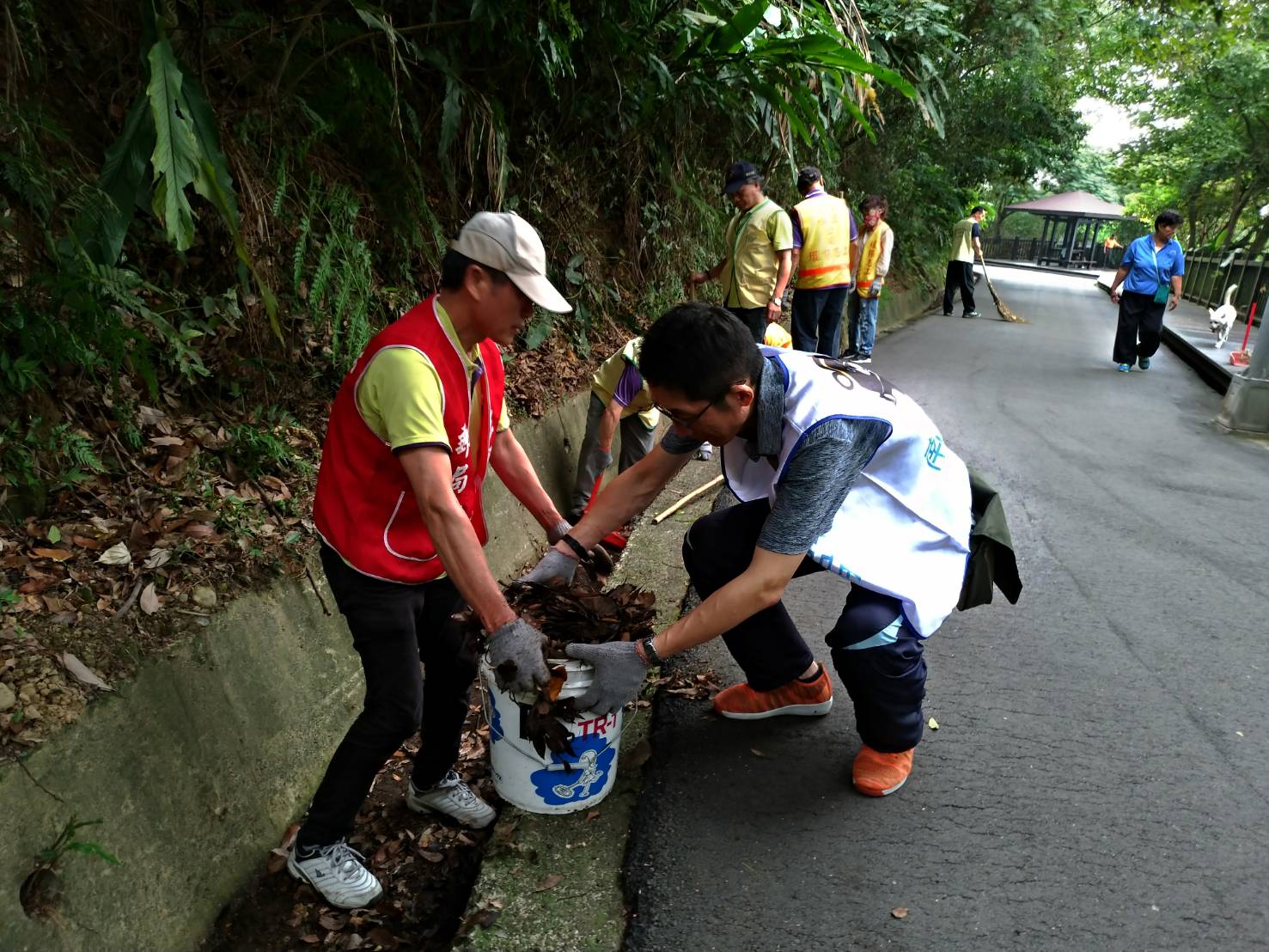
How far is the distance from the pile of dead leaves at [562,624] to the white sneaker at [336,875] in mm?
639

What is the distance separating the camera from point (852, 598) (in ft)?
9.71

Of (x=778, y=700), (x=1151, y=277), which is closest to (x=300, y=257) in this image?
(x=778, y=700)

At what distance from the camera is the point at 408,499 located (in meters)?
2.45

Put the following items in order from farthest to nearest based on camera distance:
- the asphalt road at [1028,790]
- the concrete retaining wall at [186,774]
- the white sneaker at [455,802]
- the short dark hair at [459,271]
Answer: the white sneaker at [455,802], the asphalt road at [1028,790], the short dark hair at [459,271], the concrete retaining wall at [186,774]

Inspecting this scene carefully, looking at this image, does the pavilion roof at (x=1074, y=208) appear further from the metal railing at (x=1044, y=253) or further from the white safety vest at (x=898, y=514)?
the white safety vest at (x=898, y=514)

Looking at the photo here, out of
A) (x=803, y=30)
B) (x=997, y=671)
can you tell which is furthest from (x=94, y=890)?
(x=803, y=30)

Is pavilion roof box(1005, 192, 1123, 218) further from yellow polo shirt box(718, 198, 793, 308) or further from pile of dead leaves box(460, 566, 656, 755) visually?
pile of dead leaves box(460, 566, 656, 755)

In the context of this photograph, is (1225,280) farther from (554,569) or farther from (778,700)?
(554,569)

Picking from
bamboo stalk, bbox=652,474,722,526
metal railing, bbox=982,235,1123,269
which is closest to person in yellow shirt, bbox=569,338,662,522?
bamboo stalk, bbox=652,474,722,526

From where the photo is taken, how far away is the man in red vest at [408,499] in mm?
2270

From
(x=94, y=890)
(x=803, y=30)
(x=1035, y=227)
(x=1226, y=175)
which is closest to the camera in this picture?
(x=94, y=890)

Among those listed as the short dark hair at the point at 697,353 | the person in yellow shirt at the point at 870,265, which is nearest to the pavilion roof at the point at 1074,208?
the person in yellow shirt at the point at 870,265

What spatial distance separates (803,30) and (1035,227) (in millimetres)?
77658

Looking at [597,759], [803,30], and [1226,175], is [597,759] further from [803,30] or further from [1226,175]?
[1226,175]
